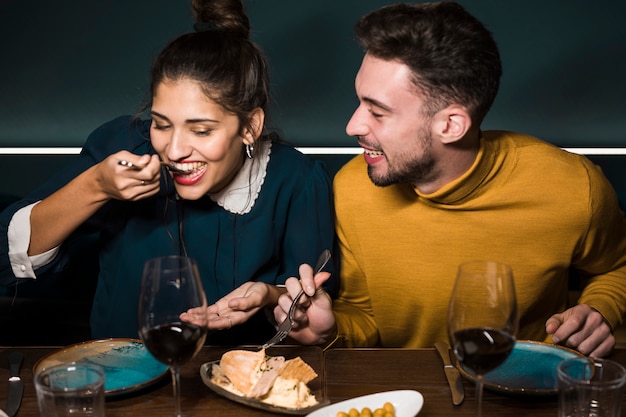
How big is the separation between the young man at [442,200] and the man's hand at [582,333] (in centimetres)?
7

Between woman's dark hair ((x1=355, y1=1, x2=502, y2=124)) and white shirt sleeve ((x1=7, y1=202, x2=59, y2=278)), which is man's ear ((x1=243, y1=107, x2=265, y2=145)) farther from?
white shirt sleeve ((x1=7, y1=202, x2=59, y2=278))

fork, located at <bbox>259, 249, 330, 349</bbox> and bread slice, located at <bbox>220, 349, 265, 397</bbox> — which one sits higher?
bread slice, located at <bbox>220, 349, 265, 397</bbox>

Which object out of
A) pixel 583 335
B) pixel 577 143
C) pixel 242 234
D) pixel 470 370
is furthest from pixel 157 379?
pixel 577 143

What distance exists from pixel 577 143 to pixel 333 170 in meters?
0.97

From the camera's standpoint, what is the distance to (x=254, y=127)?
1.95m

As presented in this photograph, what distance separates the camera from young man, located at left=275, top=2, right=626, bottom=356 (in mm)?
1842

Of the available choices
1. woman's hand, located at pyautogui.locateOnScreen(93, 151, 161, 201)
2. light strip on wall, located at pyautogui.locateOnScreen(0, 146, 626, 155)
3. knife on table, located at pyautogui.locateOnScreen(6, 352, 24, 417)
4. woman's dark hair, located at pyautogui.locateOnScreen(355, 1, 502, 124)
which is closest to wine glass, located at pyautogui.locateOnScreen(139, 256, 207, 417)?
knife on table, located at pyautogui.locateOnScreen(6, 352, 24, 417)

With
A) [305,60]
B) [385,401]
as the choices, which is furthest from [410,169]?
[305,60]

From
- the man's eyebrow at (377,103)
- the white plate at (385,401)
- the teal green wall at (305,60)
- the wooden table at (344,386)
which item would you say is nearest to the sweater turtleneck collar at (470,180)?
the man's eyebrow at (377,103)

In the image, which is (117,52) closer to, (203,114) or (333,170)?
(333,170)

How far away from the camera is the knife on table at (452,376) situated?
1.33 metres

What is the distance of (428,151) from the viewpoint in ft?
6.26

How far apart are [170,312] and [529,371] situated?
66cm

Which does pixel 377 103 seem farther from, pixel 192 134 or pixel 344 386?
pixel 344 386
